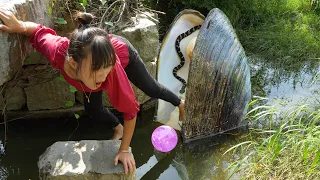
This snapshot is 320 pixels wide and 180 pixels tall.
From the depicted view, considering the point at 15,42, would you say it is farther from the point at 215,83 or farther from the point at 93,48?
the point at 215,83

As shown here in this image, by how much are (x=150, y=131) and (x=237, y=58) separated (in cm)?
99

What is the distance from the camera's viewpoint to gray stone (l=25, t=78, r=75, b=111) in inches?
126

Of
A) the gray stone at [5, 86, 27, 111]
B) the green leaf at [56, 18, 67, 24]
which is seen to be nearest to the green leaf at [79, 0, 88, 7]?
the green leaf at [56, 18, 67, 24]

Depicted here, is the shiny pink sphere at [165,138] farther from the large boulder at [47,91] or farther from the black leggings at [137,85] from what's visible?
the large boulder at [47,91]

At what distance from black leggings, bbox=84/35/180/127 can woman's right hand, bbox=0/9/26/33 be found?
0.67 metres

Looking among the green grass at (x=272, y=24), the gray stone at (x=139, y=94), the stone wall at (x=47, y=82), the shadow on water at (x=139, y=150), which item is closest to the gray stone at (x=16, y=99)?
the stone wall at (x=47, y=82)

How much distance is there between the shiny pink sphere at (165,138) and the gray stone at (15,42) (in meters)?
1.14

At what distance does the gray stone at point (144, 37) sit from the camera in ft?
10.3

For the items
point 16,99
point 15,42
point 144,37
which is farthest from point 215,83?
point 16,99

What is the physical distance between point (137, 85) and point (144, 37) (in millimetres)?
683

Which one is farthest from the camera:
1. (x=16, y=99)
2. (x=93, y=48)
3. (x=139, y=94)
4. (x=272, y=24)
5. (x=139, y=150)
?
(x=272, y=24)

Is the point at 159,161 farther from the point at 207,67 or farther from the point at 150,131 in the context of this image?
the point at 207,67

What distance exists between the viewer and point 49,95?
3.25 meters

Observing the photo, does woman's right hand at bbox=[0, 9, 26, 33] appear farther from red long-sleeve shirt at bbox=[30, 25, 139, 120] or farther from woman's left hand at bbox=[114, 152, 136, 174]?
woman's left hand at bbox=[114, 152, 136, 174]
